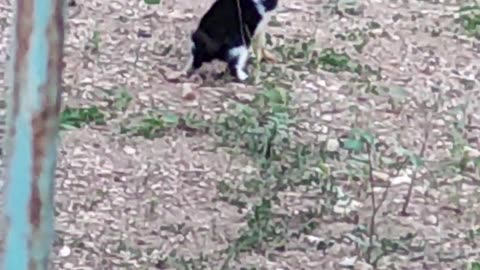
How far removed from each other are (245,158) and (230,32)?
129 centimetres

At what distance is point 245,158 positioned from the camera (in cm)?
526

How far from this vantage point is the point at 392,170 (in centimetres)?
527

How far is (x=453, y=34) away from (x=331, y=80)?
4.11 ft

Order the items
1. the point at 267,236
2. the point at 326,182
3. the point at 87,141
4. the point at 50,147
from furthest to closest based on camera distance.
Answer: the point at 87,141 → the point at 326,182 → the point at 267,236 → the point at 50,147

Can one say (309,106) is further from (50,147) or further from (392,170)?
(50,147)

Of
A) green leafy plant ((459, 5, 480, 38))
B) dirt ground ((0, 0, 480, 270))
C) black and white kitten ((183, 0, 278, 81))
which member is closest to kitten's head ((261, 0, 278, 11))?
black and white kitten ((183, 0, 278, 81))

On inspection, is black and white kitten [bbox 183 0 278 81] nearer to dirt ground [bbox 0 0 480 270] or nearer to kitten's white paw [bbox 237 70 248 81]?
kitten's white paw [bbox 237 70 248 81]

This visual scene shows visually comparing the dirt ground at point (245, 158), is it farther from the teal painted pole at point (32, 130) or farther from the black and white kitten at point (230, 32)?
the teal painted pole at point (32, 130)

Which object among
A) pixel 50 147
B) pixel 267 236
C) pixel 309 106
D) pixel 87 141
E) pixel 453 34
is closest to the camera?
pixel 50 147

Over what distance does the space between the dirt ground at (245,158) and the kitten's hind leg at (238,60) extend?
0.08 meters

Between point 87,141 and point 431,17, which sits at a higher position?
point 431,17

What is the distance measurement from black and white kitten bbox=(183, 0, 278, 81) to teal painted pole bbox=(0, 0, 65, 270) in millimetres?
4581

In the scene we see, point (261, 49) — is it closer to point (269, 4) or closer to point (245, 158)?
point (269, 4)

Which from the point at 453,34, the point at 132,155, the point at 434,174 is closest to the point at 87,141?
the point at 132,155
